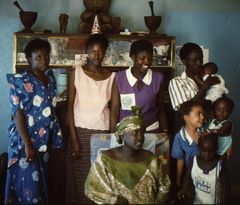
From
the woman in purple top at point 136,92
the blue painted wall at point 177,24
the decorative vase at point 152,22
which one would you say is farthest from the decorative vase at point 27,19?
the woman in purple top at point 136,92

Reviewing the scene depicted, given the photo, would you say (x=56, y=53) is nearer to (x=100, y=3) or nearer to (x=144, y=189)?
(x=100, y=3)

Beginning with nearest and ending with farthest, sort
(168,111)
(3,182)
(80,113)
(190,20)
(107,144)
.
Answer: (107,144) → (80,113) → (3,182) → (168,111) → (190,20)

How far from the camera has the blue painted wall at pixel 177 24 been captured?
15.2 ft

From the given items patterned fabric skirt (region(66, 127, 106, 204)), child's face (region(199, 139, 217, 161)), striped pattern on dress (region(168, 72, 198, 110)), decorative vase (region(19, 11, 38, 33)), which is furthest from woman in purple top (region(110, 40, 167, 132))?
decorative vase (region(19, 11, 38, 33))

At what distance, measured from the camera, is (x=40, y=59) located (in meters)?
3.22

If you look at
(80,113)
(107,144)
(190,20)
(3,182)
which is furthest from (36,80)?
(190,20)

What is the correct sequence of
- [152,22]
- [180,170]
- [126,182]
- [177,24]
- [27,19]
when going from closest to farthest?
1. [126,182]
2. [180,170]
3. [27,19]
4. [152,22]
5. [177,24]

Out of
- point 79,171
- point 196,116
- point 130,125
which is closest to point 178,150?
point 196,116

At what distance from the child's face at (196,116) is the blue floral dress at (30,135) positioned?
3.18 ft

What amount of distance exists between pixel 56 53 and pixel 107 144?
158cm

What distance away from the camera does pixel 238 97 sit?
16.0ft

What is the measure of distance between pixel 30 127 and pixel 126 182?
2.86ft

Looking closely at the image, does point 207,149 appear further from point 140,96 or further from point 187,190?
point 140,96

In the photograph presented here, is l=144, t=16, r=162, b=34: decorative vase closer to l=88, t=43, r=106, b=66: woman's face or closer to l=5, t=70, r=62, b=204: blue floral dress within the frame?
l=88, t=43, r=106, b=66: woman's face
